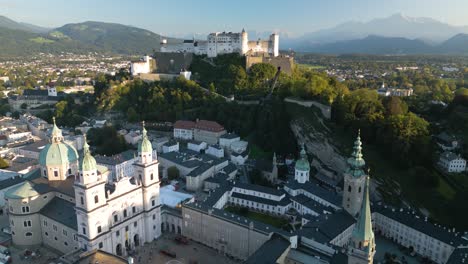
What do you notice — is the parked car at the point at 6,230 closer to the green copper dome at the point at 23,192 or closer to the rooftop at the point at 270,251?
the green copper dome at the point at 23,192

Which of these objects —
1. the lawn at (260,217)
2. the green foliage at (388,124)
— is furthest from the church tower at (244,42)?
the lawn at (260,217)

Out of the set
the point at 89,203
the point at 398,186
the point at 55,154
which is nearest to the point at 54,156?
the point at 55,154

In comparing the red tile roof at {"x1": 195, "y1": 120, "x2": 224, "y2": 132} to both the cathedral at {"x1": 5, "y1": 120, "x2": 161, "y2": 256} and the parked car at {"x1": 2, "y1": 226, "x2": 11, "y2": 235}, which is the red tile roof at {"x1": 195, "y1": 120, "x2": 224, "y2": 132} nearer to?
the cathedral at {"x1": 5, "y1": 120, "x2": 161, "y2": 256}

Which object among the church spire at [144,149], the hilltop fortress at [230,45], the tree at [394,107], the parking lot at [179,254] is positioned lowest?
the parking lot at [179,254]

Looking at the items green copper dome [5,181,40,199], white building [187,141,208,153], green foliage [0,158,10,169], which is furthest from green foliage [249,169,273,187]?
green foliage [0,158,10,169]

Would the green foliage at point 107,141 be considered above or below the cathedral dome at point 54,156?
below

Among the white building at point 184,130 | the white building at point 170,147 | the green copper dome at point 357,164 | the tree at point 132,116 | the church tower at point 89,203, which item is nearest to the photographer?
the church tower at point 89,203

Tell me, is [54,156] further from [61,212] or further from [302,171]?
[302,171]

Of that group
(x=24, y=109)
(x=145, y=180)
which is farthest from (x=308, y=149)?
(x=24, y=109)
